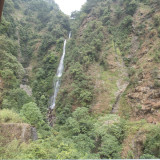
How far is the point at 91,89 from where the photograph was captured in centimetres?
2158

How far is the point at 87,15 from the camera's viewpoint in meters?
37.3

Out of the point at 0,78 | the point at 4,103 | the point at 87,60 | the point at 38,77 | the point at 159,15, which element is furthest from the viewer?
the point at 38,77

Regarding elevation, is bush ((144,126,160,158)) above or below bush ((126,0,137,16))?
below

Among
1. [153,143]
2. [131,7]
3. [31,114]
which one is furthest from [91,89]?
[131,7]

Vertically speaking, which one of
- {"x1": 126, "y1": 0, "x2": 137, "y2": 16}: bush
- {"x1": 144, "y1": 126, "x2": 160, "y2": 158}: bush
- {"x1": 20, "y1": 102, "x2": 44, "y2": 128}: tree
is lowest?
{"x1": 144, "y1": 126, "x2": 160, "y2": 158}: bush

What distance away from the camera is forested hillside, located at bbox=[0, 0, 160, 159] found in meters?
10.3

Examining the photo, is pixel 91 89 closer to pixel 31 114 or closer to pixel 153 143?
pixel 31 114

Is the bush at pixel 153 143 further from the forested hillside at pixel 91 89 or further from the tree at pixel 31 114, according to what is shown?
the tree at pixel 31 114

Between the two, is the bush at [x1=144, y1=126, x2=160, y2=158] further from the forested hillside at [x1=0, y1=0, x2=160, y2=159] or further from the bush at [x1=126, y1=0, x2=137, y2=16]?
Answer: the bush at [x1=126, y1=0, x2=137, y2=16]

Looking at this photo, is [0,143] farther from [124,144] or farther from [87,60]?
[87,60]

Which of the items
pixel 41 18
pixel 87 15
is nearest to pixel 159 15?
pixel 87 15

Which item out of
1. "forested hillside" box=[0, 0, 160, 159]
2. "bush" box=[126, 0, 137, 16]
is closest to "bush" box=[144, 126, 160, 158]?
"forested hillside" box=[0, 0, 160, 159]

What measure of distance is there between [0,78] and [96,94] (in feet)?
45.9

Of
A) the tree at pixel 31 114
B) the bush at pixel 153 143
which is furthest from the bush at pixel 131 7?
the tree at pixel 31 114
